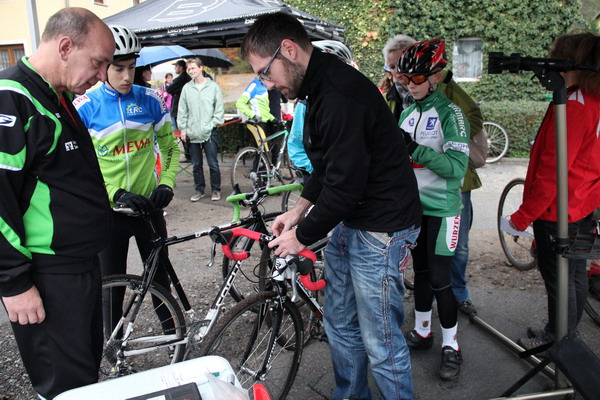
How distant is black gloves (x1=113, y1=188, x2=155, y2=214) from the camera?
2.78 meters

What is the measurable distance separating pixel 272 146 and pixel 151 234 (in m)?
5.64

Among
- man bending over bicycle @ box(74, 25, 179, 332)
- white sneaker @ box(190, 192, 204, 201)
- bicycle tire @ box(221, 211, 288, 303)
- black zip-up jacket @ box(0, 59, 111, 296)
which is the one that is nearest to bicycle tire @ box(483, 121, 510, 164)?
white sneaker @ box(190, 192, 204, 201)

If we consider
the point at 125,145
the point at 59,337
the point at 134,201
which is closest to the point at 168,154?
the point at 125,145

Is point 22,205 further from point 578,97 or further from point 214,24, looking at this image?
point 578,97

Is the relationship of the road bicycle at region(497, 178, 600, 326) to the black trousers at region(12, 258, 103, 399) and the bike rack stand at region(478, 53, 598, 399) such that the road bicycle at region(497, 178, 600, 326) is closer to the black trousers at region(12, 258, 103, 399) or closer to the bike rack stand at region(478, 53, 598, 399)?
the bike rack stand at region(478, 53, 598, 399)

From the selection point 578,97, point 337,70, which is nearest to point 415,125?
point 578,97

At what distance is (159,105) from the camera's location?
10.3 feet

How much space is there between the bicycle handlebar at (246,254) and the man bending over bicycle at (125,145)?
1.67 feet

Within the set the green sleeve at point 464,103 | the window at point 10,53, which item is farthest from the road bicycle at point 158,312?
the window at point 10,53

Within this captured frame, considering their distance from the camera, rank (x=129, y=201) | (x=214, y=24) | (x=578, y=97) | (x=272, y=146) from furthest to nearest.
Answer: (x=272, y=146)
(x=214, y=24)
(x=129, y=201)
(x=578, y=97)

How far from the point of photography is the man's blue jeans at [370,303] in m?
2.25

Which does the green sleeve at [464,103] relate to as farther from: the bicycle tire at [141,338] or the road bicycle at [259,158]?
the road bicycle at [259,158]

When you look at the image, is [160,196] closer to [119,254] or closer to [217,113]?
[119,254]

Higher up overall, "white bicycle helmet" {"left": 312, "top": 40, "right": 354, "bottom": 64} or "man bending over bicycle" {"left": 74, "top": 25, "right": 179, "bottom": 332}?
"white bicycle helmet" {"left": 312, "top": 40, "right": 354, "bottom": 64}
